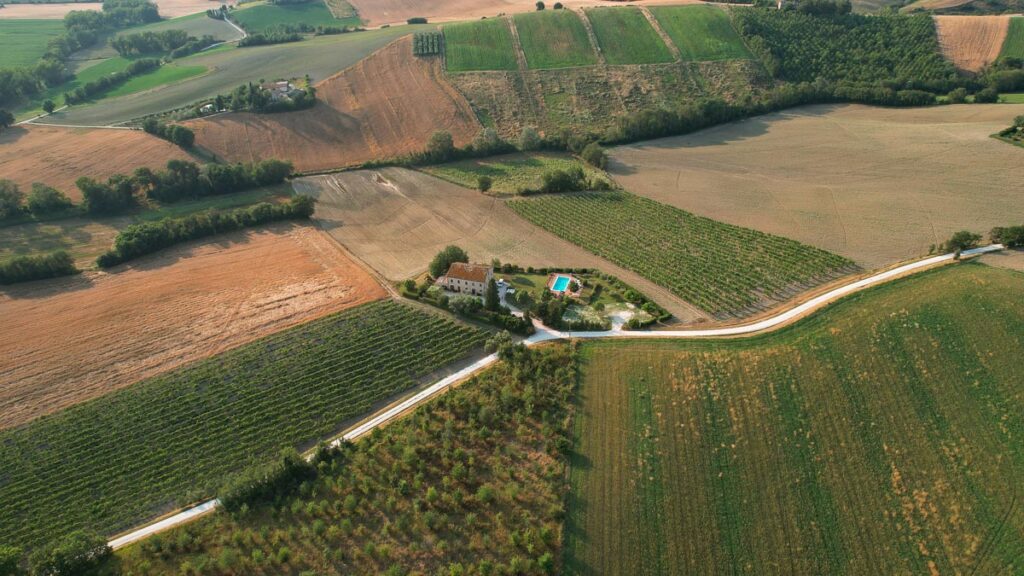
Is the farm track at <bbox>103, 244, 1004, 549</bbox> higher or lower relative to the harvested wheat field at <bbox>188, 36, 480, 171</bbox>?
lower

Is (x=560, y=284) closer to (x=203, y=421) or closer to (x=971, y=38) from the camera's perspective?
(x=203, y=421)

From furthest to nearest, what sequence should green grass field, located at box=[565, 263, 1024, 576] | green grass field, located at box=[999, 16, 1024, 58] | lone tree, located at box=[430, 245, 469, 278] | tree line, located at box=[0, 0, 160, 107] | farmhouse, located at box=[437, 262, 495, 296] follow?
tree line, located at box=[0, 0, 160, 107]
green grass field, located at box=[999, 16, 1024, 58]
lone tree, located at box=[430, 245, 469, 278]
farmhouse, located at box=[437, 262, 495, 296]
green grass field, located at box=[565, 263, 1024, 576]

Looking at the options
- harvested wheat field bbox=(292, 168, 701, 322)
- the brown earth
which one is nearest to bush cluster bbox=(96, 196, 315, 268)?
harvested wheat field bbox=(292, 168, 701, 322)

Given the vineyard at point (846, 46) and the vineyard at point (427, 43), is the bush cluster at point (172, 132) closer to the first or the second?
the vineyard at point (427, 43)

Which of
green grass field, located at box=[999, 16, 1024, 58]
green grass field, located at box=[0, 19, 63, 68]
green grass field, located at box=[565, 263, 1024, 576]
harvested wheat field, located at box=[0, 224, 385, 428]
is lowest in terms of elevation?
green grass field, located at box=[565, 263, 1024, 576]

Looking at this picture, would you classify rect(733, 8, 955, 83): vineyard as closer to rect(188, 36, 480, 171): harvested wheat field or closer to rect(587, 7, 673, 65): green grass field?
rect(587, 7, 673, 65): green grass field

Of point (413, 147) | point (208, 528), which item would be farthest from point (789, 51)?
point (208, 528)
